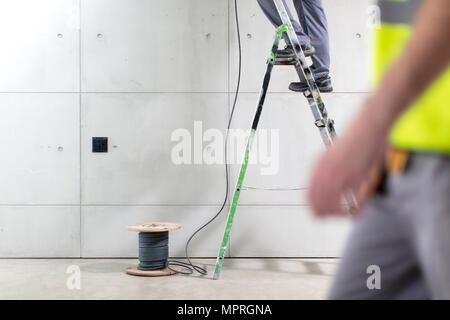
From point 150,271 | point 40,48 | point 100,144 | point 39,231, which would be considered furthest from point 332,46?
point 39,231

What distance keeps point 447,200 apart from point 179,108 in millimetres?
3367

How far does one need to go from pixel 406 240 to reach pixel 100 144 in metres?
3.42

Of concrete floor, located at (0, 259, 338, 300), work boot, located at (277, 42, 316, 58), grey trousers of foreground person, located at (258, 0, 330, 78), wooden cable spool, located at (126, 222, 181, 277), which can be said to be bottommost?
concrete floor, located at (0, 259, 338, 300)

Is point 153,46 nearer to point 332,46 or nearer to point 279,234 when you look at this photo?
point 332,46

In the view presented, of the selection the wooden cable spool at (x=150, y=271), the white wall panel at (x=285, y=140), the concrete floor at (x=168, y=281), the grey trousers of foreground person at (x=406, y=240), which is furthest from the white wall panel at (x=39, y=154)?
the grey trousers of foreground person at (x=406, y=240)

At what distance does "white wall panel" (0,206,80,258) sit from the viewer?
377 centimetres

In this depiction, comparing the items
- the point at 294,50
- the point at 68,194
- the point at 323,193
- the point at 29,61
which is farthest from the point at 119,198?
the point at 323,193

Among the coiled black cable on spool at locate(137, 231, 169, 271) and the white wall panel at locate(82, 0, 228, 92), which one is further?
the white wall panel at locate(82, 0, 228, 92)

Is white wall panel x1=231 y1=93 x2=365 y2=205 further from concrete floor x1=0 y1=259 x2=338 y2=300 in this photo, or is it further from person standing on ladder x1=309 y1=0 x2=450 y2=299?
person standing on ladder x1=309 y1=0 x2=450 y2=299

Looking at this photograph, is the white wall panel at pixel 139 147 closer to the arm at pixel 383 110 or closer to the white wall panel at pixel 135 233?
the white wall panel at pixel 135 233

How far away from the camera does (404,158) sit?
0.56 meters

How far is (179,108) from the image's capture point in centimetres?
377

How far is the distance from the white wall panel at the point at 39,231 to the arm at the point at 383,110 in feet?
11.6

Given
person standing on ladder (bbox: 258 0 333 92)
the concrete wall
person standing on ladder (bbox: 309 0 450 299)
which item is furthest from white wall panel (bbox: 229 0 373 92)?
person standing on ladder (bbox: 309 0 450 299)
